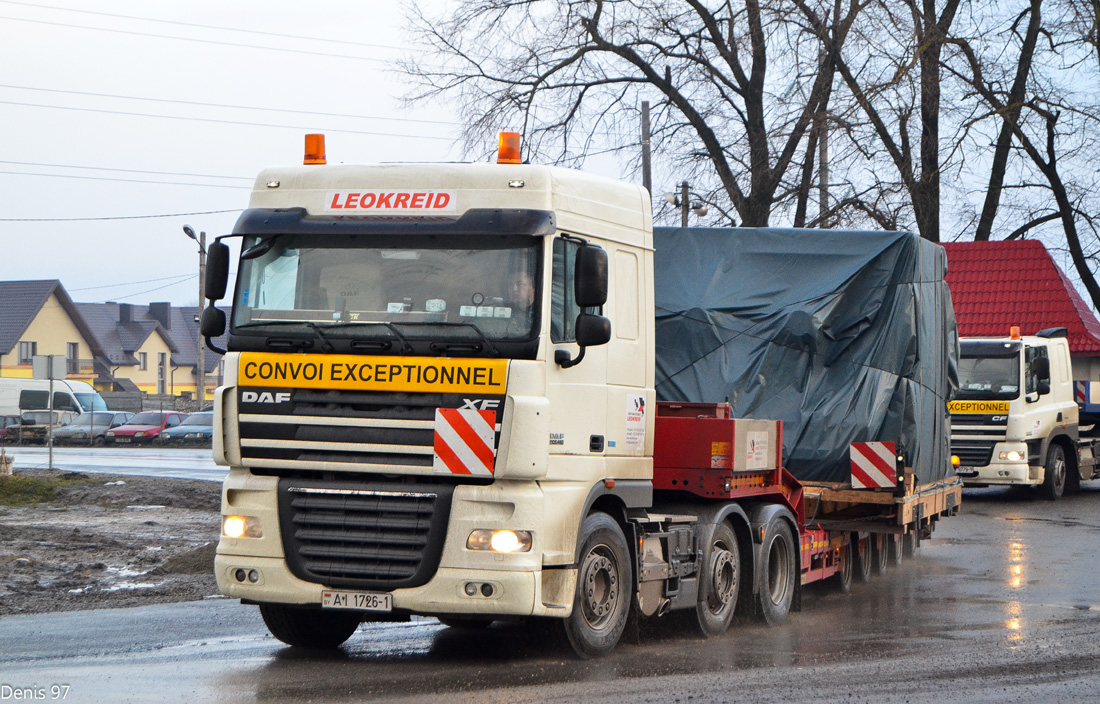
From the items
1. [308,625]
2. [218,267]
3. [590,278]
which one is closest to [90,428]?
[308,625]

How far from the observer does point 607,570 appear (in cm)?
850

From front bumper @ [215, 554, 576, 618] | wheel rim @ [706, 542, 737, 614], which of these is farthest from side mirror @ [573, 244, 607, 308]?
wheel rim @ [706, 542, 737, 614]

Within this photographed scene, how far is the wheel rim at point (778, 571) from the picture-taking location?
34.9 ft

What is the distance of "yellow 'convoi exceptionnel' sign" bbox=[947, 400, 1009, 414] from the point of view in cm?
2184

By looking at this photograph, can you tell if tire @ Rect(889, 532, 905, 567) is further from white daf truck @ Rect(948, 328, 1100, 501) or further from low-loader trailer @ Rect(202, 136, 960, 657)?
white daf truck @ Rect(948, 328, 1100, 501)

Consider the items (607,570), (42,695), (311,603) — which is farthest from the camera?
(607,570)

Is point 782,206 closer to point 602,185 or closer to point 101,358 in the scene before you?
point 602,185

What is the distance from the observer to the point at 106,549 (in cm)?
1477

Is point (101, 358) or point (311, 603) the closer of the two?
point (311, 603)

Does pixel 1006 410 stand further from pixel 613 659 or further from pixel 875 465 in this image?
pixel 613 659

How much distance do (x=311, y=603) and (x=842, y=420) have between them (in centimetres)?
604

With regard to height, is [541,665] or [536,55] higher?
[536,55]

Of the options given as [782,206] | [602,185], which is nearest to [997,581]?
[602,185]

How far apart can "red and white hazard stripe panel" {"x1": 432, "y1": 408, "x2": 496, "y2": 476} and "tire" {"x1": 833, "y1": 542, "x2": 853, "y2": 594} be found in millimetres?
6133
